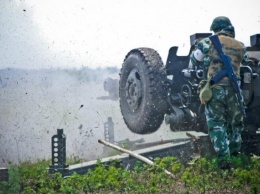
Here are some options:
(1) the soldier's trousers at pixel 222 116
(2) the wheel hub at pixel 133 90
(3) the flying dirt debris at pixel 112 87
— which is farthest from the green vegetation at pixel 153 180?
(3) the flying dirt debris at pixel 112 87

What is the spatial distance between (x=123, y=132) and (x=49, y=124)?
2.49 meters

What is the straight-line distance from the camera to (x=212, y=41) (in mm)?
Answer: 5566

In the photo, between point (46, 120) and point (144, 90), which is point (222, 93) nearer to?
point (144, 90)

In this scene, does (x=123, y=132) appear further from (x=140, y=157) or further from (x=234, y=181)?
(x=234, y=181)

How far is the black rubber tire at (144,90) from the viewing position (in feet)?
19.8

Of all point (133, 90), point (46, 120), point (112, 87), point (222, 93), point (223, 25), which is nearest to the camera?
point (222, 93)

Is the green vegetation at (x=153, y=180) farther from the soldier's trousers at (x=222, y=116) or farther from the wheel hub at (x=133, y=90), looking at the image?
the wheel hub at (x=133, y=90)

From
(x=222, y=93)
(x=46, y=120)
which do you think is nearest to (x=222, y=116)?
(x=222, y=93)

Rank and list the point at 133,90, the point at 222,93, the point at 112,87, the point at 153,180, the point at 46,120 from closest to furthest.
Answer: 1. the point at 153,180
2. the point at 222,93
3. the point at 133,90
4. the point at 112,87
5. the point at 46,120

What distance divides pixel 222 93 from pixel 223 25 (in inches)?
31.9

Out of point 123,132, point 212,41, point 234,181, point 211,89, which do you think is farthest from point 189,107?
point 123,132

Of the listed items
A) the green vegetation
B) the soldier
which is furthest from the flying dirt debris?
the soldier

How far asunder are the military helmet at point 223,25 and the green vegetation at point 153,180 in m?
1.49

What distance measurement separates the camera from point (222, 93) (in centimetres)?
562
